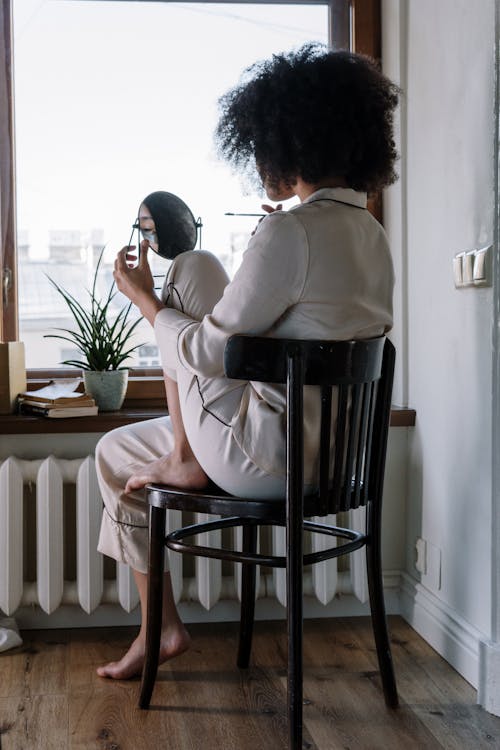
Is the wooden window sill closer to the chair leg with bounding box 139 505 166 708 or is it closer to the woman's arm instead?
the chair leg with bounding box 139 505 166 708

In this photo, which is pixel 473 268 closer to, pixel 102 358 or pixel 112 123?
pixel 102 358

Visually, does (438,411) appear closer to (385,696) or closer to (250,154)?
(385,696)

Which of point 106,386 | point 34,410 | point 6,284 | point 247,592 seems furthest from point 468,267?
point 6,284

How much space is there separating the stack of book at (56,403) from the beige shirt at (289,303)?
2.56ft

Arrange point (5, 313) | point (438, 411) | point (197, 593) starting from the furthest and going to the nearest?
point (5, 313) < point (197, 593) < point (438, 411)

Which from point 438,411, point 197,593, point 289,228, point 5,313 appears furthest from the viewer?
point 5,313

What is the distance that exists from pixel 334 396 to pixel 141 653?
0.82 m

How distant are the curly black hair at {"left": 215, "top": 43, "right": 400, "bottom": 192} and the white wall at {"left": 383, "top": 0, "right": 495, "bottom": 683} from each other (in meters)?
0.31

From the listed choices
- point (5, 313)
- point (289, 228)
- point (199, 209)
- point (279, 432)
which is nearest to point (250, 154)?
point (289, 228)

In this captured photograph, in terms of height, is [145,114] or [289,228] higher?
[145,114]

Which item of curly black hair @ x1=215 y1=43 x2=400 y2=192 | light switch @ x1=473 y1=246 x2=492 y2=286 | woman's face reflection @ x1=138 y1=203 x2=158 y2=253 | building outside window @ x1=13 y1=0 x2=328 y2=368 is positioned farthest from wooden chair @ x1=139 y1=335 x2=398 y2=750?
building outside window @ x1=13 y1=0 x2=328 y2=368

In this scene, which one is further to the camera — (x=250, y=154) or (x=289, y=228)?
(x=250, y=154)

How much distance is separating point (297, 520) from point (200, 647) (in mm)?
940

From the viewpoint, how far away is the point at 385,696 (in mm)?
2021
